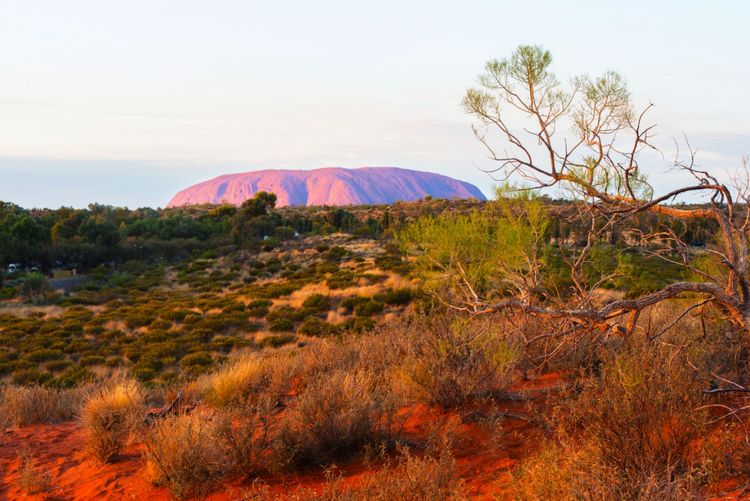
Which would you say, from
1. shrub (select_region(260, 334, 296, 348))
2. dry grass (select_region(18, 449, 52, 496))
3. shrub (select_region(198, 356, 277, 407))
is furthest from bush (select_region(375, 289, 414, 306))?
dry grass (select_region(18, 449, 52, 496))

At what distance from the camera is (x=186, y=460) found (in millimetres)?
4758

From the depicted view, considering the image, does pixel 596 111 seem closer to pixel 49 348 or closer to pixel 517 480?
pixel 517 480

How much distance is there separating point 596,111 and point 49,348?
17750 millimetres

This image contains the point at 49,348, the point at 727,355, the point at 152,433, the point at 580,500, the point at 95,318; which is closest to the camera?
the point at 580,500

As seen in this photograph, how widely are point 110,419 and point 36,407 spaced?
2.48m

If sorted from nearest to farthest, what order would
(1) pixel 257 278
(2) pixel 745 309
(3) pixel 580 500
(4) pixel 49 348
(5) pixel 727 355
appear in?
(3) pixel 580 500
(2) pixel 745 309
(5) pixel 727 355
(4) pixel 49 348
(1) pixel 257 278

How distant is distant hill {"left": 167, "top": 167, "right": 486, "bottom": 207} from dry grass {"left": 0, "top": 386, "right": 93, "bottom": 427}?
468ft

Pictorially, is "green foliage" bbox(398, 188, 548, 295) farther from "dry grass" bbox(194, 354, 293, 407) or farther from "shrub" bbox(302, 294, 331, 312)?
"shrub" bbox(302, 294, 331, 312)

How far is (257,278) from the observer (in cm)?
3325

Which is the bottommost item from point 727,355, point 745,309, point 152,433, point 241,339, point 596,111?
point 241,339

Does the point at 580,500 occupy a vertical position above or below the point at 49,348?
above

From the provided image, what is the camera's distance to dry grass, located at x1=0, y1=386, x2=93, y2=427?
7586 mm

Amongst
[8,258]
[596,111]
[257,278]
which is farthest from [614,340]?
[8,258]

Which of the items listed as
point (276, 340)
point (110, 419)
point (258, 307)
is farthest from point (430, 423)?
point (258, 307)
